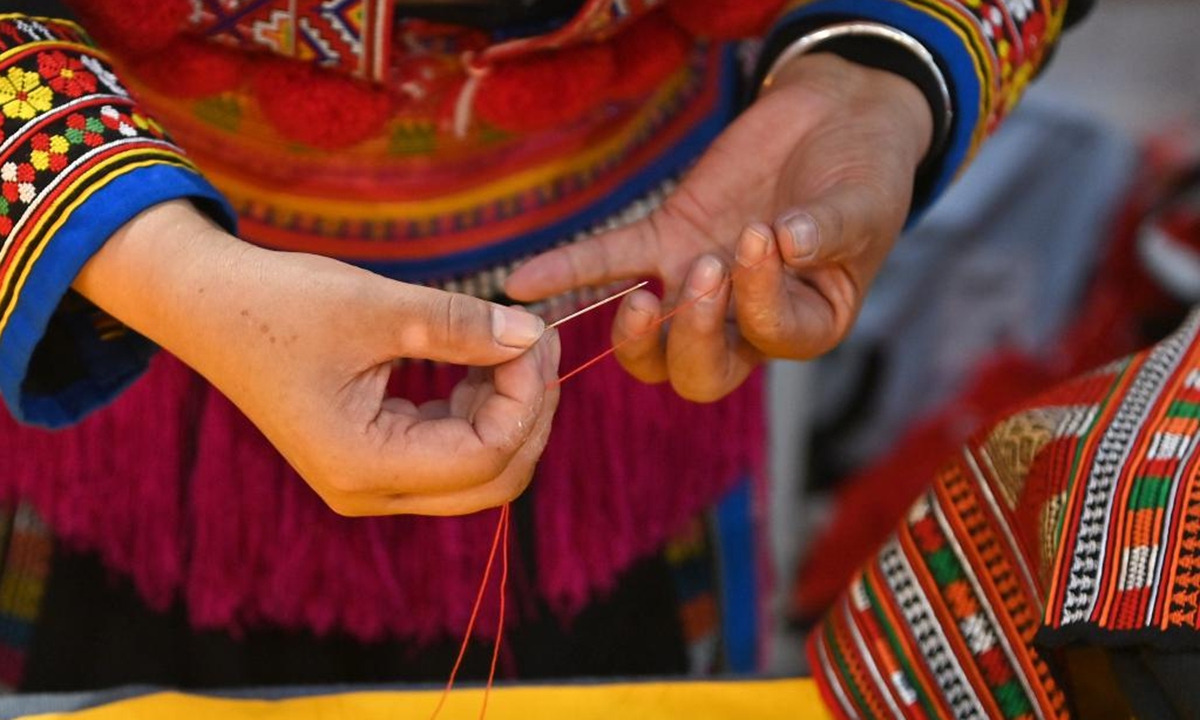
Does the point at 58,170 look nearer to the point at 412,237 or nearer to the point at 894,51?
the point at 412,237

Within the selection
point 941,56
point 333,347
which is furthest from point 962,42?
point 333,347

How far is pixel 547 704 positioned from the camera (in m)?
0.74

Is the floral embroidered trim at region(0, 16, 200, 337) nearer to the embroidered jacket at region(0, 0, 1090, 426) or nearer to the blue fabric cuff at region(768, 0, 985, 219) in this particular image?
the embroidered jacket at region(0, 0, 1090, 426)

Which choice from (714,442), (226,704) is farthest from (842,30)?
(226,704)

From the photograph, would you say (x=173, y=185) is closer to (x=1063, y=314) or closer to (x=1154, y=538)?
(x=1154, y=538)

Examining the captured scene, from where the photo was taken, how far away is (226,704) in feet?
2.40

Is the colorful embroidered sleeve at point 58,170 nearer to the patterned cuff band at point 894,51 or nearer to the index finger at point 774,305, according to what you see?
the index finger at point 774,305

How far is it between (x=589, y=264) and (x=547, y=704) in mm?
261

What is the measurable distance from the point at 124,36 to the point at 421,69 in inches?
7.5

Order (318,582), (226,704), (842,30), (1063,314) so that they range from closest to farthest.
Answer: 1. (226,704)
2. (842,30)
3. (318,582)
4. (1063,314)

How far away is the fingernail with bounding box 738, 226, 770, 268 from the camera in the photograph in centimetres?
70

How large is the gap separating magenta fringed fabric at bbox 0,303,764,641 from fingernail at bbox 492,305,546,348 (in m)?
0.32

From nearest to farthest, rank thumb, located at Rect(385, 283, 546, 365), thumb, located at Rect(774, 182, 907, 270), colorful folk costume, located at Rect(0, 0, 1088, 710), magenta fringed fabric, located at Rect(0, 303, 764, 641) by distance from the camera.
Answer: thumb, located at Rect(385, 283, 546, 365) → thumb, located at Rect(774, 182, 907, 270) → colorful folk costume, located at Rect(0, 0, 1088, 710) → magenta fringed fabric, located at Rect(0, 303, 764, 641)

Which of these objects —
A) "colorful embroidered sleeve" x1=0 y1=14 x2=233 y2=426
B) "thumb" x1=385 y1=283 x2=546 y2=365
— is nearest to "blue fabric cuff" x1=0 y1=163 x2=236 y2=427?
"colorful embroidered sleeve" x1=0 y1=14 x2=233 y2=426
